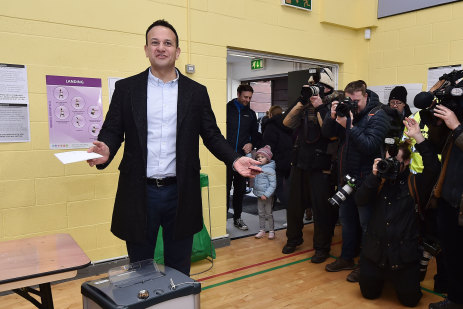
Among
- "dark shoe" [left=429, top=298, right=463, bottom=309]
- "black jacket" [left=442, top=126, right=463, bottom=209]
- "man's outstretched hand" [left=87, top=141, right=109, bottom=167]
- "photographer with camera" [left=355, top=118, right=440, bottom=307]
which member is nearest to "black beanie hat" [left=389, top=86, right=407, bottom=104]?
"photographer with camera" [left=355, top=118, right=440, bottom=307]

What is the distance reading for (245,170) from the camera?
1575mm

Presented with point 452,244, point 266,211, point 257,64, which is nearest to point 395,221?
point 452,244

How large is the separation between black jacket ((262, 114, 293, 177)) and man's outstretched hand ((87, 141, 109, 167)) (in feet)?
9.23

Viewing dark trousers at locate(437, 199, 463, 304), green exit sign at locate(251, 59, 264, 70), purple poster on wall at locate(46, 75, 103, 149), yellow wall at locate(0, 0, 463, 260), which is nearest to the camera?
dark trousers at locate(437, 199, 463, 304)

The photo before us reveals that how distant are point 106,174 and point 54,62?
0.90 m

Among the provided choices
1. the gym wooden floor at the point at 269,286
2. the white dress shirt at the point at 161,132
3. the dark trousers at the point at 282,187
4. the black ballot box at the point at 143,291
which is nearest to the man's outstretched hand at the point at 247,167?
the white dress shirt at the point at 161,132

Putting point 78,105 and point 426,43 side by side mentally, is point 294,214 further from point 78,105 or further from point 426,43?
point 426,43

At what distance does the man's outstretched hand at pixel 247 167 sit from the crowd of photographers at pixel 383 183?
1117mm

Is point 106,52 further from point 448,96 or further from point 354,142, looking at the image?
point 448,96

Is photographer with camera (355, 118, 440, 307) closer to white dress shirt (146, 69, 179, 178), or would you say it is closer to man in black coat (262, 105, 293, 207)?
white dress shirt (146, 69, 179, 178)

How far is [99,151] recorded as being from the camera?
5.08 feet

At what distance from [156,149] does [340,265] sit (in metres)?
2.07

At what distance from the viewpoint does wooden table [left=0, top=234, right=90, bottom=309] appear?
3.95 ft

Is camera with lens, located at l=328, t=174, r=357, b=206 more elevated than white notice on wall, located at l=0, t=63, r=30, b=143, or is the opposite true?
white notice on wall, located at l=0, t=63, r=30, b=143
